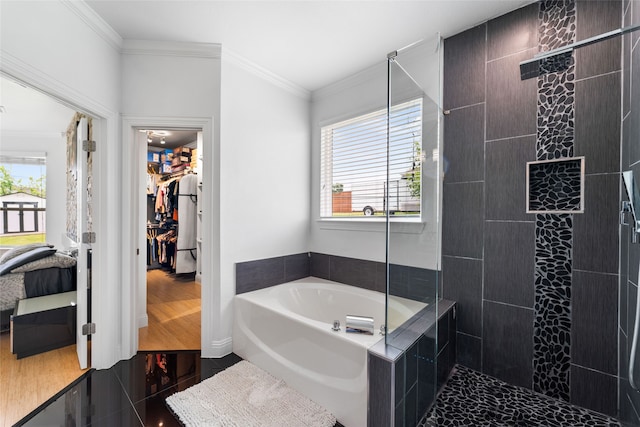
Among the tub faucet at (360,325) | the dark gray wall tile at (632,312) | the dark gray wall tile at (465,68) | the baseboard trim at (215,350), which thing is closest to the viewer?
the dark gray wall tile at (632,312)

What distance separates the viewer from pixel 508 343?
196 cm

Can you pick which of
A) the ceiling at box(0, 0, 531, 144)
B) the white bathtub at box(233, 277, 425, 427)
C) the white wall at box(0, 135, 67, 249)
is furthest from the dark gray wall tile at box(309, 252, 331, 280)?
the white wall at box(0, 135, 67, 249)

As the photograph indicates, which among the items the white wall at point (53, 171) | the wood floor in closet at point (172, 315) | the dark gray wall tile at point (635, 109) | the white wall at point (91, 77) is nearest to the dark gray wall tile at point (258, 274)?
the wood floor in closet at point (172, 315)

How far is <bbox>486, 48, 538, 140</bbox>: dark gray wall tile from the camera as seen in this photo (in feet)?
6.14

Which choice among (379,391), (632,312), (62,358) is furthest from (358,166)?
(62,358)

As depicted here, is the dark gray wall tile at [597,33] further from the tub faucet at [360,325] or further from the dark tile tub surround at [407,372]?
the tub faucet at [360,325]

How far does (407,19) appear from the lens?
2.00 m

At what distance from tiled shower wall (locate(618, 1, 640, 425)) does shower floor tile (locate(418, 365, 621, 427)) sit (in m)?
0.21

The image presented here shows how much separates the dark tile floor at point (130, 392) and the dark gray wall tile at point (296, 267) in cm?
91

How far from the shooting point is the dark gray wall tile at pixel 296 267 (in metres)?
2.96

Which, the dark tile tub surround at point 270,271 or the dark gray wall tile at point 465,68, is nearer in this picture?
the dark gray wall tile at point 465,68

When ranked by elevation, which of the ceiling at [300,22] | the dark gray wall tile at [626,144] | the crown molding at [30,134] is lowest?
the dark gray wall tile at [626,144]

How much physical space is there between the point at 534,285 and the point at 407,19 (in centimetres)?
205

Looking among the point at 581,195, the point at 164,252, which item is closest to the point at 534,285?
the point at 581,195
